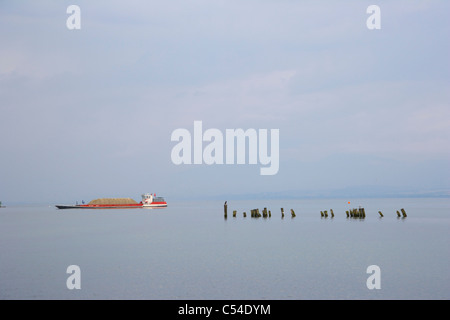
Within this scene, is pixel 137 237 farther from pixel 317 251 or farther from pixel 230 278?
pixel 230 278

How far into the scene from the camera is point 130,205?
146 m

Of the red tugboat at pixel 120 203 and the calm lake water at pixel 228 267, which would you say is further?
the red tugboat at pixel 120 203

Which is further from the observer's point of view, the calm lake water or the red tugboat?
the red tugboat

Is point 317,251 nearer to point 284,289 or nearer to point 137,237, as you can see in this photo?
point 284,289

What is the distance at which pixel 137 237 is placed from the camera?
54562mm

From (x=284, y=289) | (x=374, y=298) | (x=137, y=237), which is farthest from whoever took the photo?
(x=137, y=237)

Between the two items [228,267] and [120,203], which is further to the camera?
[120,203]
